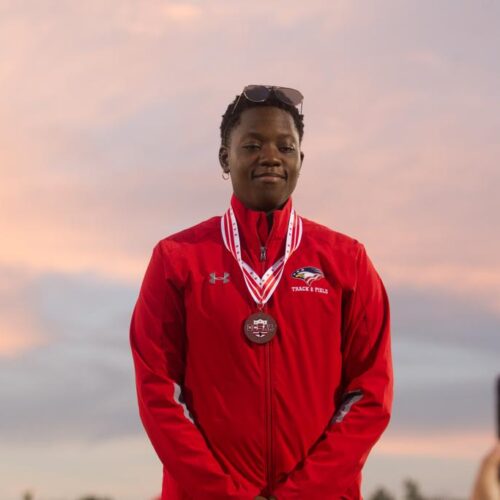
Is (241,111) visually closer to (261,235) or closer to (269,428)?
(261,235)

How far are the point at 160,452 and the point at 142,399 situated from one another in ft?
1.17

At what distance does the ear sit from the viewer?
26.3ft

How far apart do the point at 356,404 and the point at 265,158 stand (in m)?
1.66

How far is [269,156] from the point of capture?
758 centimetres

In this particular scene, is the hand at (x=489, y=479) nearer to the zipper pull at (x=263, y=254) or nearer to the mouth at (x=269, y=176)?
the zipper pull at (x=263, y=254)

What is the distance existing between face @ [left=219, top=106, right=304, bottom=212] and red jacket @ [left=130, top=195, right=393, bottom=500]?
0.12 meters

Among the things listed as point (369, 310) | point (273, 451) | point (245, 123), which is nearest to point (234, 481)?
point (273, 451)

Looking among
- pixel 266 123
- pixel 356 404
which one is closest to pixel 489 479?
pixel 356 404

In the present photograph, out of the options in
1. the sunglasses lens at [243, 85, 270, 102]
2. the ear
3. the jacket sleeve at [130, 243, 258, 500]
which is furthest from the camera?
the ear

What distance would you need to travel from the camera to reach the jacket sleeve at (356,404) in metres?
7.21

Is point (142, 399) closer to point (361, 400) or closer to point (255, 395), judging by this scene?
point (255, 395)

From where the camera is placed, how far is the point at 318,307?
7.53m

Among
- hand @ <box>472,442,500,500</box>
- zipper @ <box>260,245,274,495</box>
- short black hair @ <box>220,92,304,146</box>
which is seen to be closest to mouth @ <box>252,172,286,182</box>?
short black hair @ <box>220,92,304,146</box>

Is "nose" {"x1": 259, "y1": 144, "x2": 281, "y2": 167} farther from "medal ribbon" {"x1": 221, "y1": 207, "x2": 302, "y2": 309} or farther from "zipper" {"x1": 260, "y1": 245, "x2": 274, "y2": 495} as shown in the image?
"zipper" {"x1": 260, "y1": 245, "x2": 274, "y2": 495}
